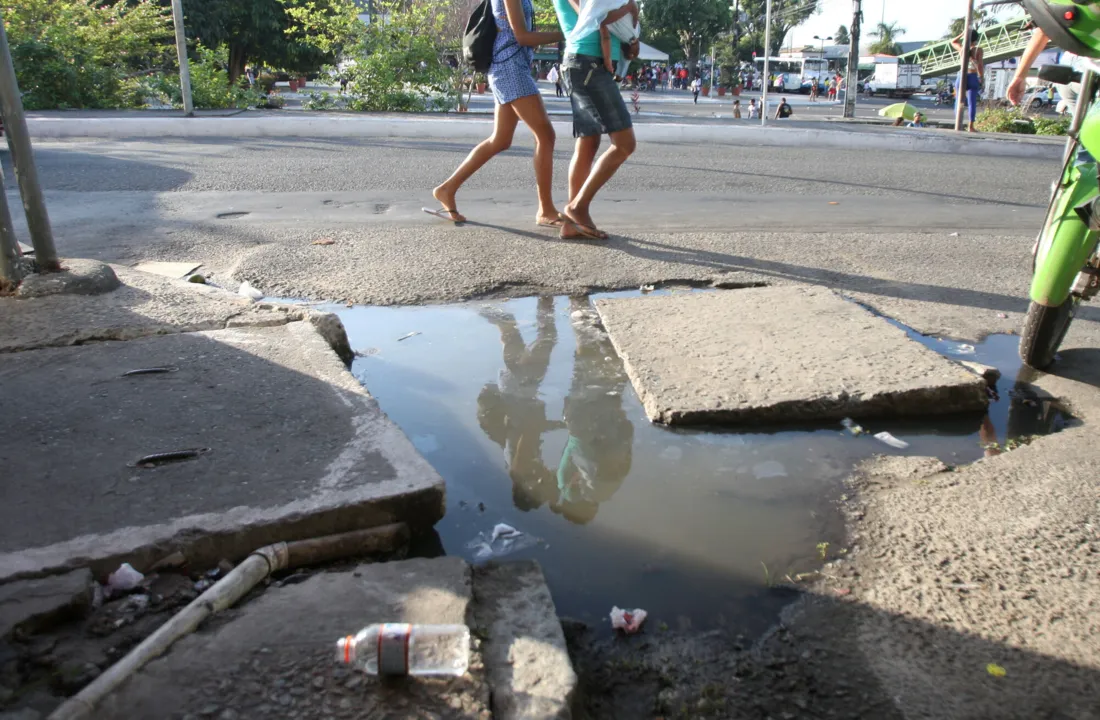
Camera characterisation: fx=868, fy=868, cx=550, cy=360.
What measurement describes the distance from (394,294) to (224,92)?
1296 centimetres

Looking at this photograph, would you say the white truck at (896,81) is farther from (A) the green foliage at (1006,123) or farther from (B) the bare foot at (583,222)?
(B) the bare foot at (583,222)

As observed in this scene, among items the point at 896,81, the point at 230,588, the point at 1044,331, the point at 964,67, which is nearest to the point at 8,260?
the point at 230,588

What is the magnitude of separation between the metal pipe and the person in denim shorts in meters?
3.69

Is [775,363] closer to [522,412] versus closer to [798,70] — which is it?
[522,412]

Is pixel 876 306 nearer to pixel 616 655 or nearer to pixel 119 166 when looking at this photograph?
pixel 616 655

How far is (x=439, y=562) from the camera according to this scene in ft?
6.57

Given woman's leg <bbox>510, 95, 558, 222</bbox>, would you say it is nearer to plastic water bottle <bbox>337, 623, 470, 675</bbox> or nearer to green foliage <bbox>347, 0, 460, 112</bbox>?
plastic water bottle <bbox>337, 623, 470, 675</bbox>

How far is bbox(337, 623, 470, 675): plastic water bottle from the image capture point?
1.61m

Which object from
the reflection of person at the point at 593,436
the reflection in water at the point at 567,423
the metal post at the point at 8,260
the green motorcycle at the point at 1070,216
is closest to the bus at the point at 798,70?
the green motorcycle at the point at 1070,216

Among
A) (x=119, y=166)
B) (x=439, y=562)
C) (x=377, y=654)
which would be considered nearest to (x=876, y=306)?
(x=439, y=562)

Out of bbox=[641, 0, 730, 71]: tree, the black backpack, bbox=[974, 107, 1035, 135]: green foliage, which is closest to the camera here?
the black backpack

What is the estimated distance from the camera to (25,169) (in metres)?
3.81

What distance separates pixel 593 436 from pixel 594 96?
122 inches

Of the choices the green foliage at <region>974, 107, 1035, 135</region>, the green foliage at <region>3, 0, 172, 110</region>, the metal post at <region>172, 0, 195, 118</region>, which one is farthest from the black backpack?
the green foliage at <region>974, 107, 1035, 135</region>
